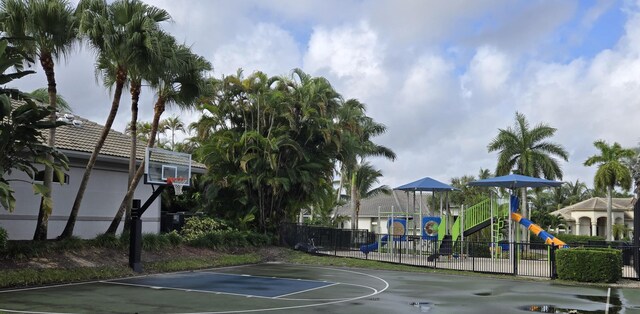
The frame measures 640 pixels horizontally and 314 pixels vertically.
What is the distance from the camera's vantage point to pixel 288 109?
30531 mm

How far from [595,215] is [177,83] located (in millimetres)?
51747

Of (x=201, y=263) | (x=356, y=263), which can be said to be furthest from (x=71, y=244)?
(x=356, y=263)

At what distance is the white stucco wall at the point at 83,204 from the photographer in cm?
2117

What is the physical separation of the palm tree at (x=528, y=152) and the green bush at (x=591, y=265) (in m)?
18.0

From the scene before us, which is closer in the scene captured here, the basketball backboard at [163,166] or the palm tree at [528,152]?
the basketball backboard at [163,166]

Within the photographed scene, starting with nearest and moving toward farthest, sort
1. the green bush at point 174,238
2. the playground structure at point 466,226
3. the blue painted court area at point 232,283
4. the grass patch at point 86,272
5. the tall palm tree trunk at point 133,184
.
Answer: the grass patch at point 86,272, the blue painted court area at point 232,283, the tall palm tree trunk at point 133,184, the green bush at point 174,238, the playground structure at point 466,226

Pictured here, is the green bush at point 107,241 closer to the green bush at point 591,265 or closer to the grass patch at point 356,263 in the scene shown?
the grass patch at point 356,263

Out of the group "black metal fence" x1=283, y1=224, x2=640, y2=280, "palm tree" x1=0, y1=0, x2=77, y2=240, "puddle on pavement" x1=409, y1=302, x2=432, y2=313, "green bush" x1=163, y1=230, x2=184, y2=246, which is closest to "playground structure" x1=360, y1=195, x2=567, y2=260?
"black metal fence" x1=283, y1=224, x2=640, y2=280

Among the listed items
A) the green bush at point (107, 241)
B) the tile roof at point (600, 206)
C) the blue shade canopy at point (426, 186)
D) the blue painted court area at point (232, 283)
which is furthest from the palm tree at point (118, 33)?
the tile roof at point (600, 206)

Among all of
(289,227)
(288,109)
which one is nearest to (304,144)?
(288,109)

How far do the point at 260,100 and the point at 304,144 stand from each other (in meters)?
3.55

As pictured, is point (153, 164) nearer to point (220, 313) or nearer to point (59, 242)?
point (59, 242)

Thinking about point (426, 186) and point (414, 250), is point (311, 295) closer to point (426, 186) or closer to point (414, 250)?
point (414, 250)

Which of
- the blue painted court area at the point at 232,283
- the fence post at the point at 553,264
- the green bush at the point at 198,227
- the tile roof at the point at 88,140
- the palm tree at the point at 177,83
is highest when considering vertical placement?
the palm tree at the point at 177,83
